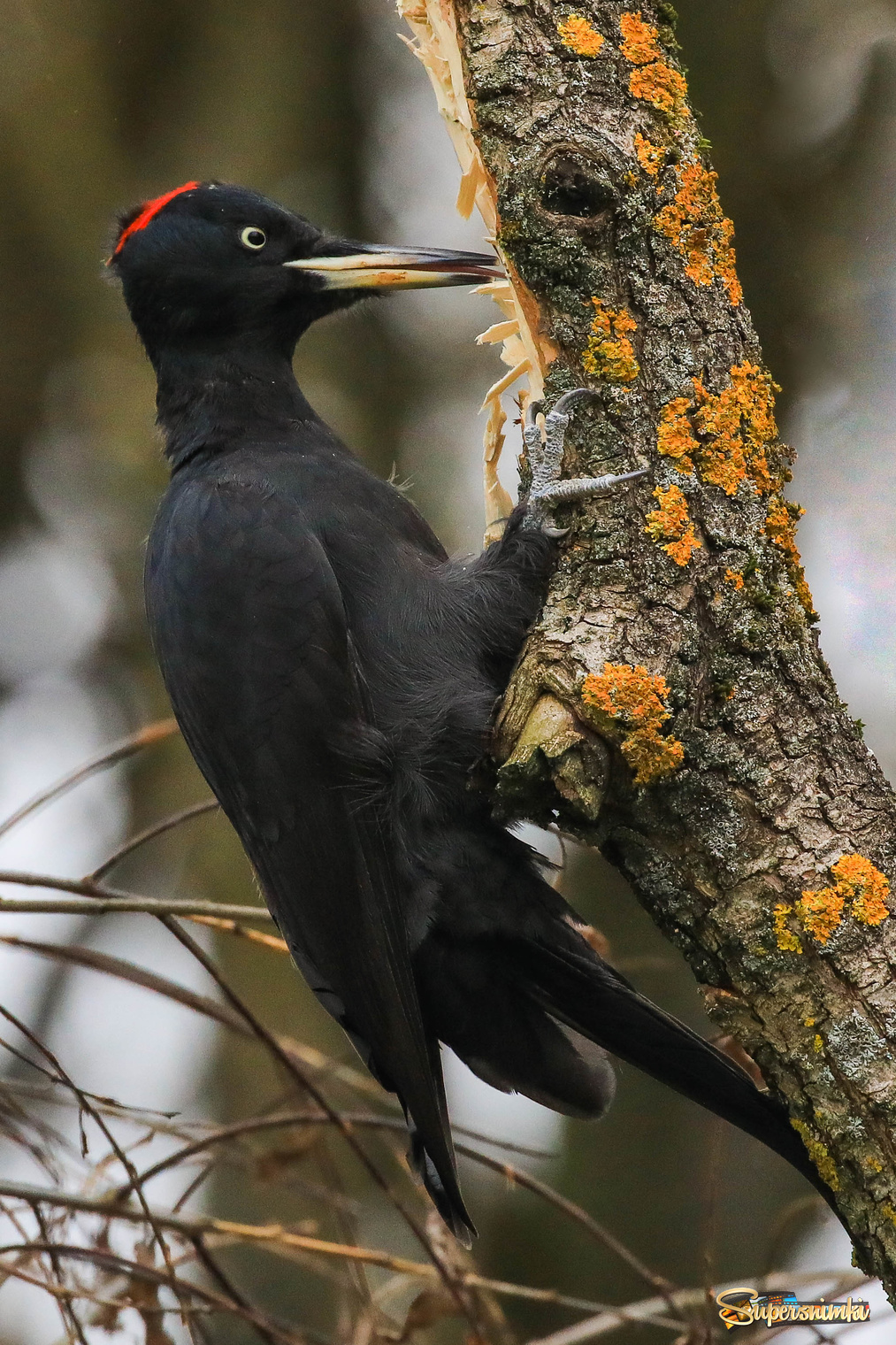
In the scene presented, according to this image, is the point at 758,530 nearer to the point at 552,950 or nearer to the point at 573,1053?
the point at 552,950

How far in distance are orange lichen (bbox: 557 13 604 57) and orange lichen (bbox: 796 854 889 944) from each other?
1.34 meters

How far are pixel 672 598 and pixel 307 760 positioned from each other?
2.78 feet

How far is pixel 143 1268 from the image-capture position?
88.1 inches

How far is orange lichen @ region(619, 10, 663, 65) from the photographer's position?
2.21 m

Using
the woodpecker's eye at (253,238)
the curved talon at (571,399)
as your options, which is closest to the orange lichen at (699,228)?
the curved talon at (571,399)

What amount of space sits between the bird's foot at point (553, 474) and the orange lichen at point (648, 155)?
35 cm

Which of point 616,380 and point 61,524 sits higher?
point 61,524

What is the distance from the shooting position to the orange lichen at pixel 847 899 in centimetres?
195

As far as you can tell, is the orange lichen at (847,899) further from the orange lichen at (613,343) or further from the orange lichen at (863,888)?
the orange lichen at (613,343)

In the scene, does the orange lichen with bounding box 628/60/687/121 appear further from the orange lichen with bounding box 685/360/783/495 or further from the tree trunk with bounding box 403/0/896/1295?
the orange lichen with bounding box 685/360/783/495

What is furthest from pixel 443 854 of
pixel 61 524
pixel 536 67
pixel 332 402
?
pixel 61 524

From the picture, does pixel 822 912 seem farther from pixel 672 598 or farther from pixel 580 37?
pixel 580 37

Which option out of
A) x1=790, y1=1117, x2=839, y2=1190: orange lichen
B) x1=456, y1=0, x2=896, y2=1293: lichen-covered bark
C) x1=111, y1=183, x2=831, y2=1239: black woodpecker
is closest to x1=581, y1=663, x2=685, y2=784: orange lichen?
x1=456, y1=0, x2=896, y2=1293: lichen-covered bark

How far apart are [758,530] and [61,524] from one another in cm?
333
